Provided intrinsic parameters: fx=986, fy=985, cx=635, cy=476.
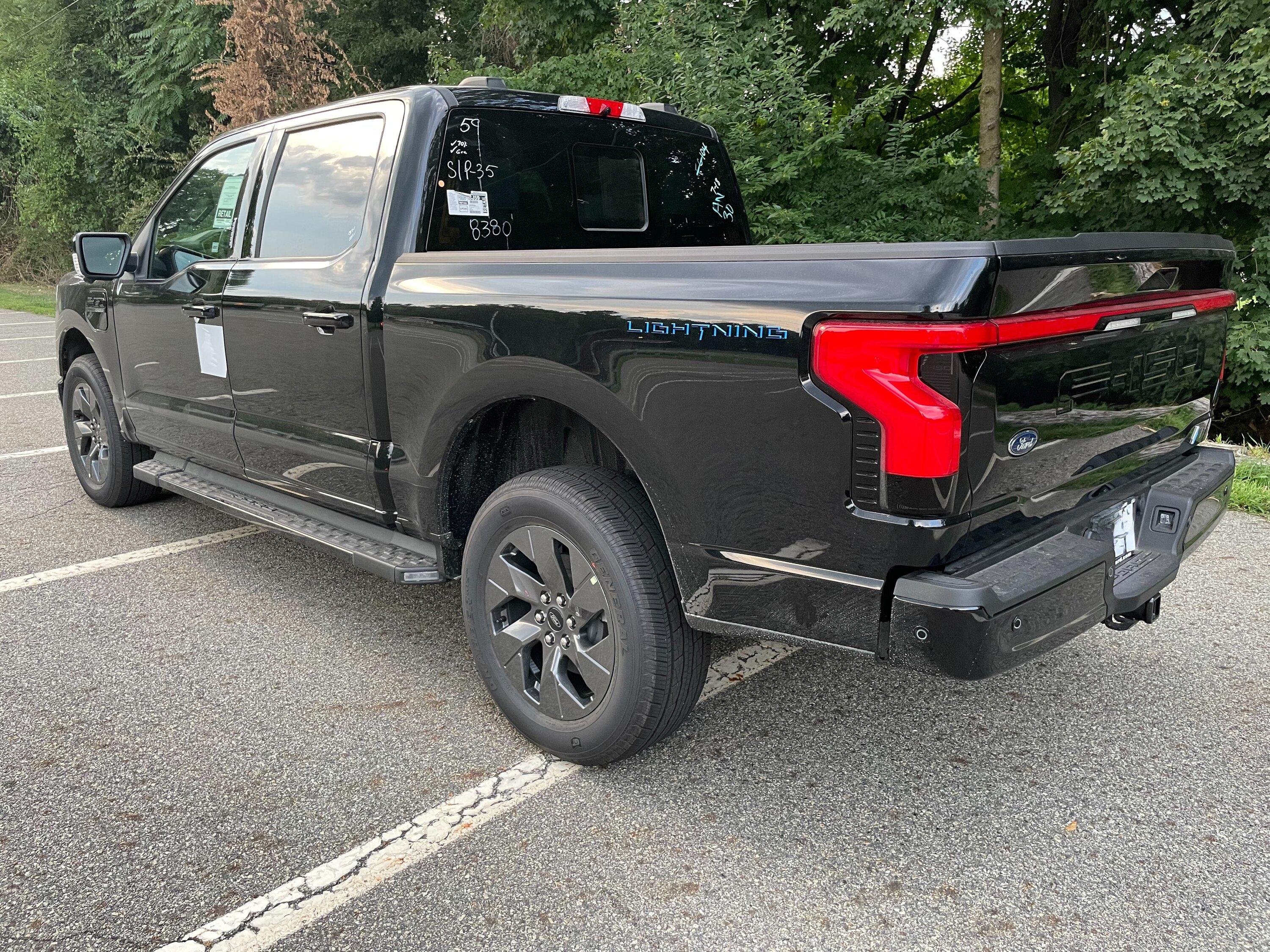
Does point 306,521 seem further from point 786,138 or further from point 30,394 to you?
point 786,138

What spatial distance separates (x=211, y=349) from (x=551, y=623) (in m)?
2.12

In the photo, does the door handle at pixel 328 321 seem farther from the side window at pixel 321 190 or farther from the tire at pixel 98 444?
the tire at pixel 98 444

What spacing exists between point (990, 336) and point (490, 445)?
1722 mm

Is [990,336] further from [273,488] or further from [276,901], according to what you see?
[273,488]

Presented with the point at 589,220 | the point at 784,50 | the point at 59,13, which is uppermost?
the point at 59,13

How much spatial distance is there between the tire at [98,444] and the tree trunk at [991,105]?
9.94 metres

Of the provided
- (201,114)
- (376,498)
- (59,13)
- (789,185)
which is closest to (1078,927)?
(376,498)

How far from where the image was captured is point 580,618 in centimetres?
275

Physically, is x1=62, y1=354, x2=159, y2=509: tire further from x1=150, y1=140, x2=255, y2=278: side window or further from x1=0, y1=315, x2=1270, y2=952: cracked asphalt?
x1=0, y1=315, x2=1270, y2=952: cracked asphalt

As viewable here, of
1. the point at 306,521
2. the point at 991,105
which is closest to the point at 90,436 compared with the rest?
the point at 306,521

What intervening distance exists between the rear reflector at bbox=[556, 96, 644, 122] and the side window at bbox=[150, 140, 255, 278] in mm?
1348

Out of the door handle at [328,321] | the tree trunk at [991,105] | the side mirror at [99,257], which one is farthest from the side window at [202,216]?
the tree trunk at [991,105]

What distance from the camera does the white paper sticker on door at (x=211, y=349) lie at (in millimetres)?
3943

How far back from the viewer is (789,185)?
9625mm
